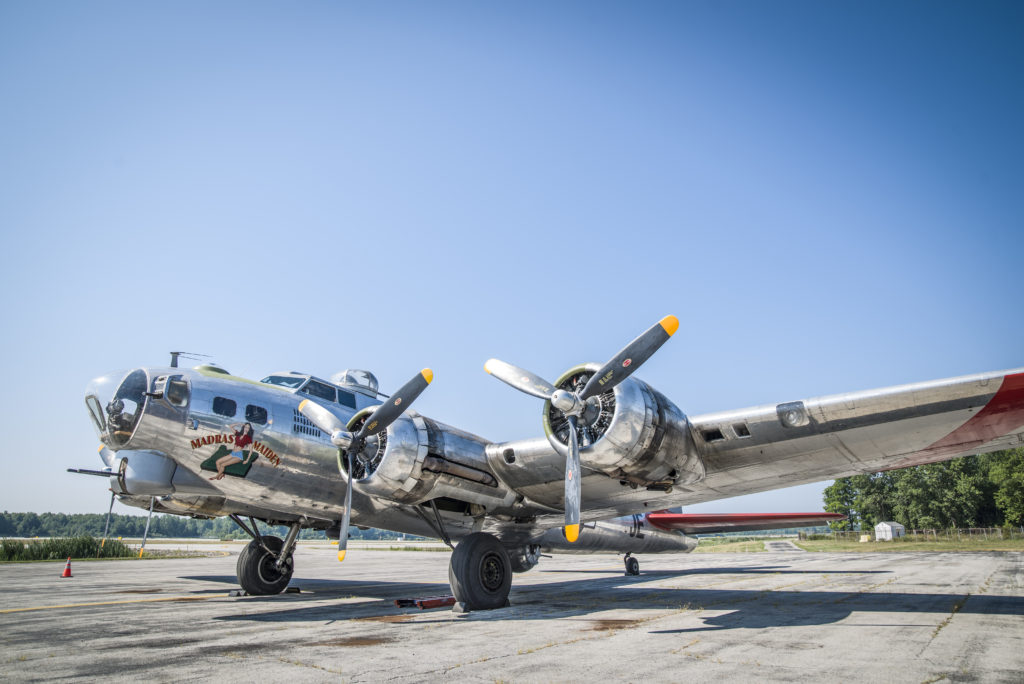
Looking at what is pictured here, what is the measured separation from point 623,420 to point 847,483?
9931 centimetres

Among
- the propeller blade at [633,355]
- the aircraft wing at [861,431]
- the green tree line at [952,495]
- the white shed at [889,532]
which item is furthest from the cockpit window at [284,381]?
the white shed at [889,532]

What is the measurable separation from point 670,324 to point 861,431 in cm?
299

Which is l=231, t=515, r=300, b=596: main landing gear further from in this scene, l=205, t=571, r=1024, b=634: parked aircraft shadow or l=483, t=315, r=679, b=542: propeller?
l=483, t=315, r=679, b=542: propeller

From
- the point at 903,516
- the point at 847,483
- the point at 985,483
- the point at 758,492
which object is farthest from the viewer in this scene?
the point at 847,483

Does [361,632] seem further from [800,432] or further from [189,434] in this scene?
[800,432]

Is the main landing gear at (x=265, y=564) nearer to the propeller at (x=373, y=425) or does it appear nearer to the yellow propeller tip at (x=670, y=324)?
the propeller at (x=373, y=425)

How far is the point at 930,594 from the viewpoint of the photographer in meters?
11.1

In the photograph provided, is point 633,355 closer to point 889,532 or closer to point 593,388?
point 593,388

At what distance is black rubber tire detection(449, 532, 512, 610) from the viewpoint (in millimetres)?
9094

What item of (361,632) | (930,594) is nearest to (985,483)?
(930,594)

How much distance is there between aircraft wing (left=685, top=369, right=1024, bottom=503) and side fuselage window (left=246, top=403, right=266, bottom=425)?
702cm

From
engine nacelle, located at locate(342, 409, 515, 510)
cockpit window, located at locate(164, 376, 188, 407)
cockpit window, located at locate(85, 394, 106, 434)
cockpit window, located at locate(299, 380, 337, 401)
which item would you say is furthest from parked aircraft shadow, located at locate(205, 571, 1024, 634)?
cockpit window, located at locate(299, 380, 337, 401)

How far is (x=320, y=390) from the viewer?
11195 mm

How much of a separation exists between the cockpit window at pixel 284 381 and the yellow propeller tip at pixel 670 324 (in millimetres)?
6823
